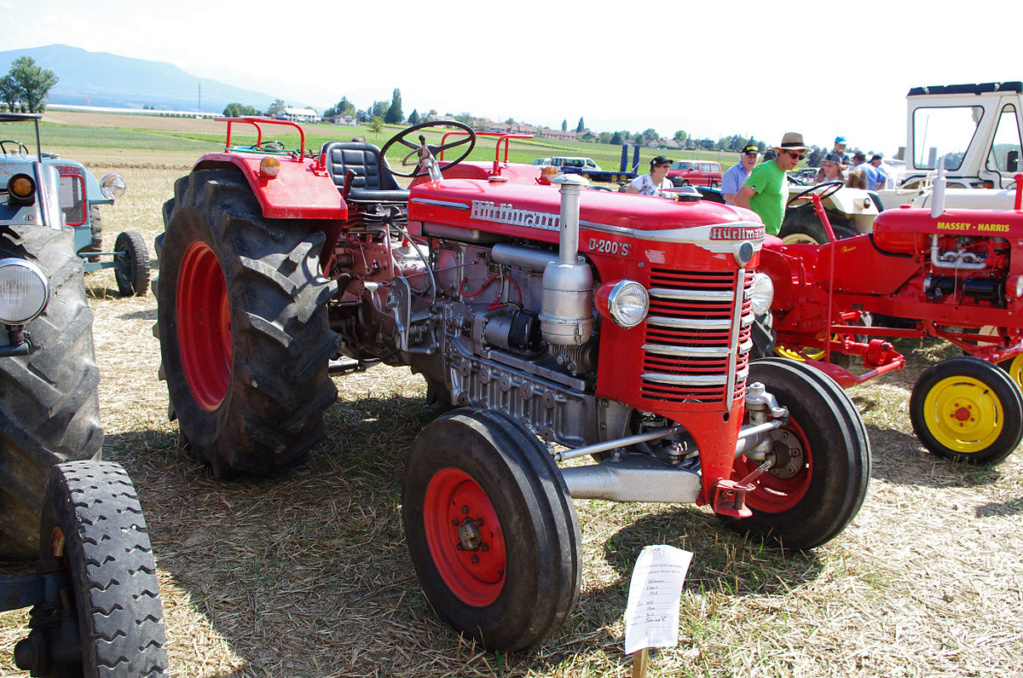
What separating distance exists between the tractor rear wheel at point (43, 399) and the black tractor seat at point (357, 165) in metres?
2.23

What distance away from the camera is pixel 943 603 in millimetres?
2934

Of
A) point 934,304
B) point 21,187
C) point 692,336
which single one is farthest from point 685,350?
point 934,304

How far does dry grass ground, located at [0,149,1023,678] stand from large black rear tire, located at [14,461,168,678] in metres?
0.71

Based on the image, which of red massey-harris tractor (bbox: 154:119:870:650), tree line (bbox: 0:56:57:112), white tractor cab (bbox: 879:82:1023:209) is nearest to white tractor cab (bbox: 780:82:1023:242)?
white tractor cab (bbox: 879:82:1023:209)

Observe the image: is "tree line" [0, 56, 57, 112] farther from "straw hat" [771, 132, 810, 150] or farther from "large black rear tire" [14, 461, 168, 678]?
"large black rear tire" [14, 461, 168, 678]

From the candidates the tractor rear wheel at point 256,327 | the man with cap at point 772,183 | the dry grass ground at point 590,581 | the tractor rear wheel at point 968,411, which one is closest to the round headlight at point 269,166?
the tractor rear wheel at point 256,327

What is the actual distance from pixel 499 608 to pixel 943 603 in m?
1.75

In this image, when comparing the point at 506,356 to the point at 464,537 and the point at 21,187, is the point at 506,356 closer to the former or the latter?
the point at 464,537

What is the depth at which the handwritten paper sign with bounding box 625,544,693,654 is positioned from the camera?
210 centimetres

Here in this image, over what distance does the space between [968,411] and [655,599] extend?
3103 millimetres

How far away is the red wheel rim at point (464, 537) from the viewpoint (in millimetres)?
2510

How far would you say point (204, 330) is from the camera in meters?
4.00

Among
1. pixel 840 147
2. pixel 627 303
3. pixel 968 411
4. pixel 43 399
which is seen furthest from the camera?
pixel 840 147

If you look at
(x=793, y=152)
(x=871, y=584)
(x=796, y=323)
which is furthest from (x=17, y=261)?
(x=793, y=152)
